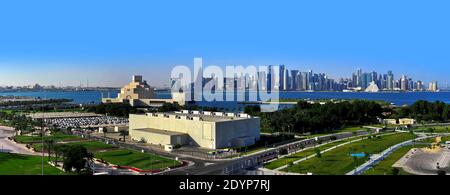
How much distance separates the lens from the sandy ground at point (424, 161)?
37.7ft

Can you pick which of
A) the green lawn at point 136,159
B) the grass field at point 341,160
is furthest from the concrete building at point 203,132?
the grass field at point 341,160

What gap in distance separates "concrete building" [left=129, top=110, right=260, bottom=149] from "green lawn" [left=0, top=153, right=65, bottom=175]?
5142 mm

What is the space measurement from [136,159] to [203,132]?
412 cm

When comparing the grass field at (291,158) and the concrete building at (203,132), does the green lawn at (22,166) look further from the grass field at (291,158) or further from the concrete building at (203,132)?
the grass field at (291,158)

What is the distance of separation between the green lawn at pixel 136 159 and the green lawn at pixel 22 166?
1.94 metres

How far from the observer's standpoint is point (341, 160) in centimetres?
1309

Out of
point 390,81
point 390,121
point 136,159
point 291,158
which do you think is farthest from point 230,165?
point 390,81

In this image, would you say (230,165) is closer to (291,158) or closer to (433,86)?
(291,158)

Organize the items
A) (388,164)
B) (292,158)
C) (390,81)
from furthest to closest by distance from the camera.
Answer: (390,81) → (292,158) → (388,164)

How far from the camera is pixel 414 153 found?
1441 cm

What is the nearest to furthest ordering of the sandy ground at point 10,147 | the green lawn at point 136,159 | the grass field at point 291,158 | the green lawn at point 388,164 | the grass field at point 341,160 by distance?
the green lawn at point 388,164 < the grass field at point 341,160 < the grass field at point 291,158 < the green lawn at point 136,159 < the sandy ground at point 10,147
